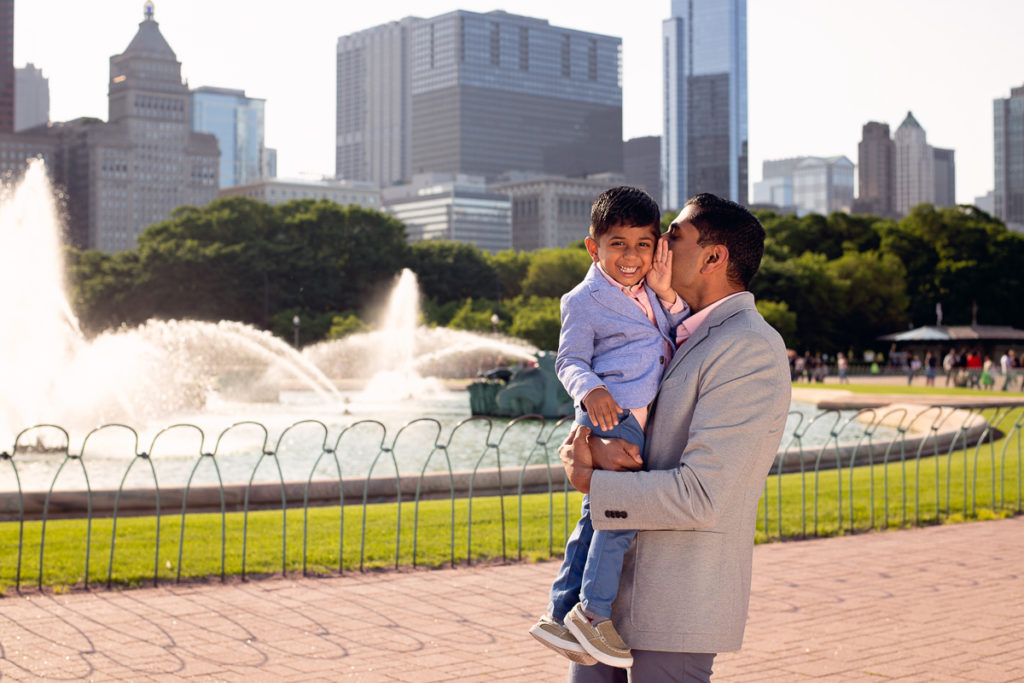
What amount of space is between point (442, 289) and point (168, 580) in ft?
236

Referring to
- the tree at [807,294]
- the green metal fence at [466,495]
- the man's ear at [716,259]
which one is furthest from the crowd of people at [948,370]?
the man's ear at [716,259]

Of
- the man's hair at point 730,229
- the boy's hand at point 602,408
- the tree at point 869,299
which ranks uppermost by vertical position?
the tree at point 869,299

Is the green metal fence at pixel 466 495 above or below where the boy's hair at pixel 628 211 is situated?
below

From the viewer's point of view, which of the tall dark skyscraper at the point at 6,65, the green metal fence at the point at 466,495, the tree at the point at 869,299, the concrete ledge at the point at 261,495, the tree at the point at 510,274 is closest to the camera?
the green metal fence at the point at 466,495

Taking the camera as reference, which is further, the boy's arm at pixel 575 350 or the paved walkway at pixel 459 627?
the paved walkway at pixel 459 627

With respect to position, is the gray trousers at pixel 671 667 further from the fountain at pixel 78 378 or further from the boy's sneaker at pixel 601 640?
the fountain at pixel 78 378

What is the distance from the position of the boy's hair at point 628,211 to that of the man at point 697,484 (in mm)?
189

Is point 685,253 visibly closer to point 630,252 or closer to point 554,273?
point 630,252

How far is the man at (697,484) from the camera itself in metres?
3.15

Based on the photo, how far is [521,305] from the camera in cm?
7262

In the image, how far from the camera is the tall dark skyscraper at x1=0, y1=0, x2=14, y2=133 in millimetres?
181375

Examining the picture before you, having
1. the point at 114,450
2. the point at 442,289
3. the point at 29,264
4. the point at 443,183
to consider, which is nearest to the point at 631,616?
the point at 114,450

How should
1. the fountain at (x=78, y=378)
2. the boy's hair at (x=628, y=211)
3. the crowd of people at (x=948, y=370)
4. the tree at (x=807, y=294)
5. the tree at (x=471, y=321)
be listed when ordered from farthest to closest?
1. the tree at (x=807, y=294)
2. the tree at (x=471, y=321)
3. the crowd of people at (x=948, y=370)
4. the fountain at (x=78, y=378)
5. the boy's hair at (x=628, y=211)

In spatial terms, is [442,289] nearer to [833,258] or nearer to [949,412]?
[833,258]
